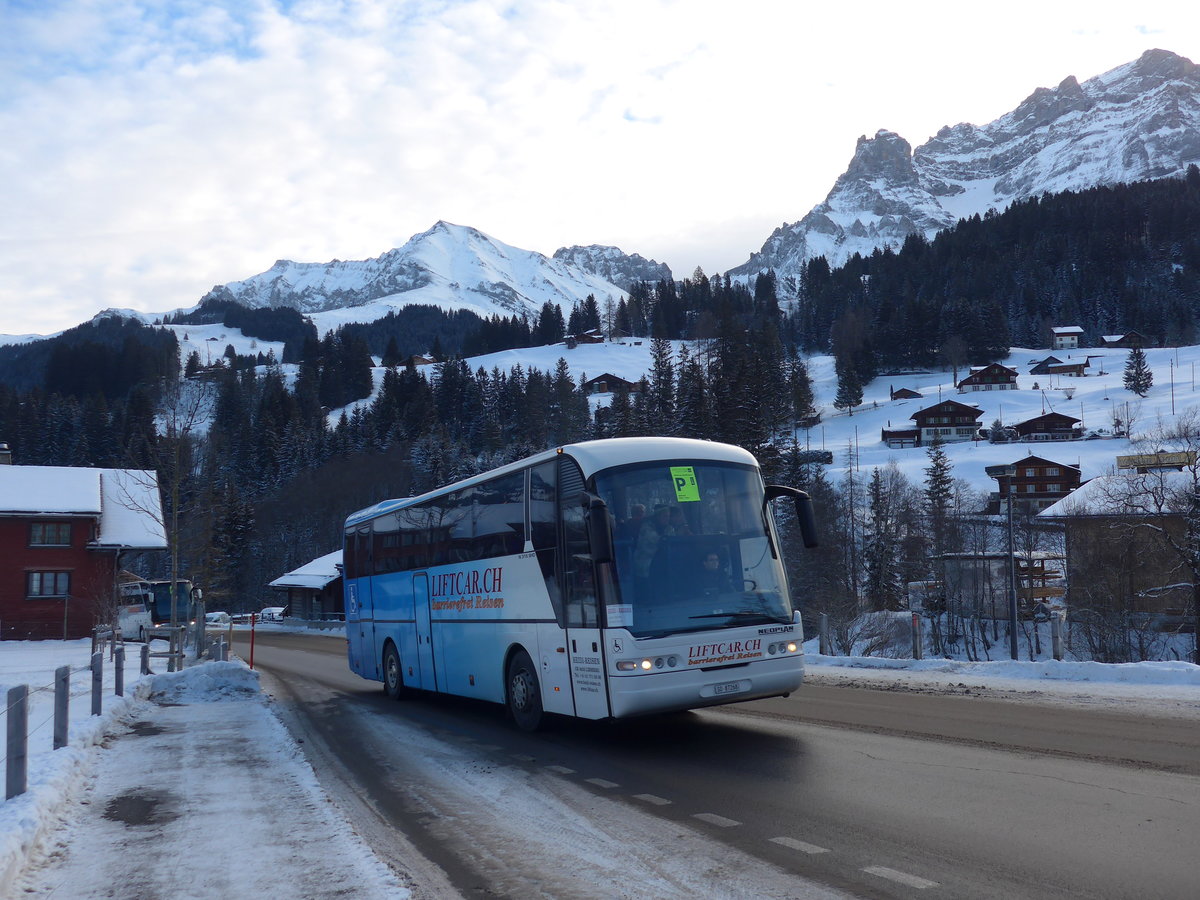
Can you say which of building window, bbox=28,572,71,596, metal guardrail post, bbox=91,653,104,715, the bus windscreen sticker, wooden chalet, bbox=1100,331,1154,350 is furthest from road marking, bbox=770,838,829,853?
wooden chalet, bbox=1100,331,1154,350

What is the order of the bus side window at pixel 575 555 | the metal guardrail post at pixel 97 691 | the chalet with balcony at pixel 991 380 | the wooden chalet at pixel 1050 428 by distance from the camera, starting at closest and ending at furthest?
the bus side window at pixel 575 555, the metal guardrail post at pixel 97 691, the wooden chalet at pixel 1050 428, the chalet with balcony at pixel 991 380

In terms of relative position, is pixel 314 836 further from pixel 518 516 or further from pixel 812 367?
pixel 812 367

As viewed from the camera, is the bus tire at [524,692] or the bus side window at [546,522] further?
the bus tire at [524,692]

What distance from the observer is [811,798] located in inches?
298

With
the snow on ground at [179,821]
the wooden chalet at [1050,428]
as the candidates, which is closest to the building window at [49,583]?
the snow on ground at [179,821]

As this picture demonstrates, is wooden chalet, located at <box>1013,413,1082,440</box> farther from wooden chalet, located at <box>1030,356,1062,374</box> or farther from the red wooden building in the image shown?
the red wooden building

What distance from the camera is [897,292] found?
171 m

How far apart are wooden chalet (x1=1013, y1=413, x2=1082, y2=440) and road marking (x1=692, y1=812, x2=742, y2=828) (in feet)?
350

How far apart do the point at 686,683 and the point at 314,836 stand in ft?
13.9

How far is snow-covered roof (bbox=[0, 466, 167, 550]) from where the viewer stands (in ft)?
143

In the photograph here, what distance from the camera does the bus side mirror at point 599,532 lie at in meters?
9.62

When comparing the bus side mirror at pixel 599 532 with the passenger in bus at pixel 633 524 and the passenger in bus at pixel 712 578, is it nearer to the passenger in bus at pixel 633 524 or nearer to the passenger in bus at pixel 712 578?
the passenger in bus at pixel 633 524

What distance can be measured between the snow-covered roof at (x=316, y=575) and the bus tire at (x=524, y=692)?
54384 mm

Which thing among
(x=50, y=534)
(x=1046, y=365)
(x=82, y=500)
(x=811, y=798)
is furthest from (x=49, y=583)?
(x=1046, y=365)
